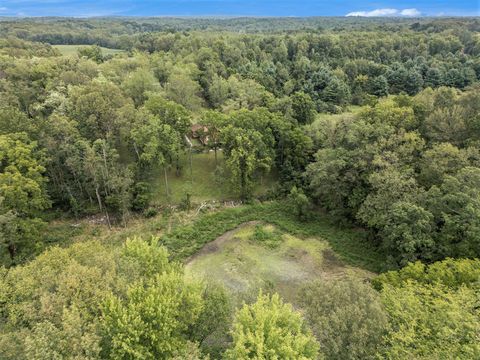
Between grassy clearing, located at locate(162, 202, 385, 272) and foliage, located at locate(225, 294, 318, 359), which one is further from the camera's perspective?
grassy clearing, located at locate(162, 202, 385, 272)

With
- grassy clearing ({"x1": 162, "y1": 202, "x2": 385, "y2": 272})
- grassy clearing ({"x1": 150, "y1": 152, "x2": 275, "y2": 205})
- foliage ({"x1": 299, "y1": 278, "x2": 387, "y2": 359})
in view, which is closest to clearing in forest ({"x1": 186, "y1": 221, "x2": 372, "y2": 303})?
grassy clearing ({"x1": 162, "y1": 202, "x2": 385, "y2": 272})

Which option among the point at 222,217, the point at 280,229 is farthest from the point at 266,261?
the point at 222,217

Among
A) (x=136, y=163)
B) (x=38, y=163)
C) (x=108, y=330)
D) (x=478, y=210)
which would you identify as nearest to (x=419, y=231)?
(x=478, y=210)

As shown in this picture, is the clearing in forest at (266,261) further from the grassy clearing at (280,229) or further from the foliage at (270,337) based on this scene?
the foliage at (270,337)

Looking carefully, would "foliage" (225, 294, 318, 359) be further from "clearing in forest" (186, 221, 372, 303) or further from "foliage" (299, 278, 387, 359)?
"clearing in forest" (186, 221, 372, 303)

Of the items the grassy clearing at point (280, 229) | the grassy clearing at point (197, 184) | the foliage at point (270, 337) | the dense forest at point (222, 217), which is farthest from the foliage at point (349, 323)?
the grassy clearing at point (197, 184)

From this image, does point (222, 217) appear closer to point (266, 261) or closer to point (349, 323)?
point (266, 261)
